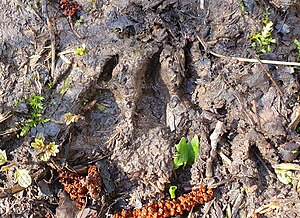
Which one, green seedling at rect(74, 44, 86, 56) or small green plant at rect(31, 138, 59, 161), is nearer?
small green plant at rect(31, 138, 59, 161)

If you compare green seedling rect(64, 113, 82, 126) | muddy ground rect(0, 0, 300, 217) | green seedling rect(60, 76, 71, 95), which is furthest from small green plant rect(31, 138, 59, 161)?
green seedling rect(60, 76, 71, 95)

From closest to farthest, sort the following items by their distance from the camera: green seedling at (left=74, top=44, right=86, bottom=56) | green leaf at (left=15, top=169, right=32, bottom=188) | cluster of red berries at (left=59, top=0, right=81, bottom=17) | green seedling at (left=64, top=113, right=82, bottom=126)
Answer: green leaf at (left=15, top=169, right=32, bottom=188) < green seedling at (left=64, top=113, right=82, bottom=126) < green seedling at (left=74, top=44, right=86, bottom=56) < cluster of red berries at (left=59, top=0, right=81, bottom=17)

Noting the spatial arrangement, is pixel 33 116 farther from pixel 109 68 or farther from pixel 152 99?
pixel 152 99

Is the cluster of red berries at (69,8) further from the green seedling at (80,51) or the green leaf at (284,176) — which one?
the green leaf at (284,176)

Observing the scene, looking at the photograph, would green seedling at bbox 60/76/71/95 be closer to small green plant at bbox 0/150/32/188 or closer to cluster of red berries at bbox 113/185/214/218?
small green plant at bbox 0/150/32/188

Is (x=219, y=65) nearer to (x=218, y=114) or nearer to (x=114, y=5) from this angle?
(x=218, y=114)

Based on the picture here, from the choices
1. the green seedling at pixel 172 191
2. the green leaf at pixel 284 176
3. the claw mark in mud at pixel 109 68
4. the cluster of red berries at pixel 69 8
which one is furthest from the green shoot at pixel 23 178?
the green leaf at pixel 284 176
